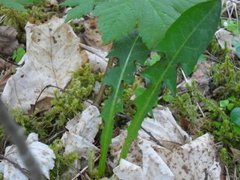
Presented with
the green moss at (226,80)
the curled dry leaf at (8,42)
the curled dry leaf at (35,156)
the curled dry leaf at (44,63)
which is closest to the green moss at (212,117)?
the green moss at (226,80)

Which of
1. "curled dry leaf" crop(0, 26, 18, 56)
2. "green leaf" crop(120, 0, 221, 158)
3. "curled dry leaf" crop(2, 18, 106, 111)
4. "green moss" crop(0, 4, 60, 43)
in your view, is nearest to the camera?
"green leaf" crop(120, 0, 221, 158)

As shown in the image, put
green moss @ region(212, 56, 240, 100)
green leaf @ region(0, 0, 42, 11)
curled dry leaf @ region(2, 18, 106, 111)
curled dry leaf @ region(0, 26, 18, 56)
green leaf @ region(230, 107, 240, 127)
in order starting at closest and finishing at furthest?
green leaf @ region(0, 0, 42, 11), green leaf @ region(230, 107, 240, 127), curled dry leaf @ region(2, 18, 106, 111), green moss @ region(212, 56, 240, 100), curled dry leaf @ region(0, 26, 18, 56)

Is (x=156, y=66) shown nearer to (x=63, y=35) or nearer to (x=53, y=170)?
(x=53, y=170)

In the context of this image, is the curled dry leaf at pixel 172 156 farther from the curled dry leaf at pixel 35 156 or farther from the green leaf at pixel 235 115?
the curled dry leaf at pixel 35 156

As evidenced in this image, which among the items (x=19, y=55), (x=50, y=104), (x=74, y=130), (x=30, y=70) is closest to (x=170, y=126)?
(x=74, y=130)

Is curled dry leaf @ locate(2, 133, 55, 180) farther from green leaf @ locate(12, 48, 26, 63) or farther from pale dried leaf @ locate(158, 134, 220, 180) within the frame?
green leaf @ locate(12, 48, 26, 63)

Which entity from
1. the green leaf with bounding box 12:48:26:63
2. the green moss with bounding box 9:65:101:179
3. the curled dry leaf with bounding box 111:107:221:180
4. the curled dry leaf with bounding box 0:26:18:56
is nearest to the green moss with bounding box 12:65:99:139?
the green moss with bounding box 9:65:101:179

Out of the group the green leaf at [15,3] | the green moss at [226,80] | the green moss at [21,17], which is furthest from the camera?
the green moss at [21,17]
